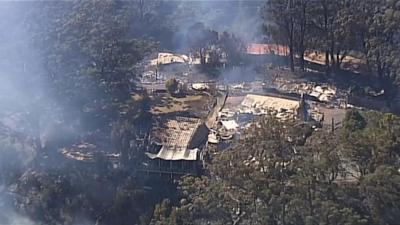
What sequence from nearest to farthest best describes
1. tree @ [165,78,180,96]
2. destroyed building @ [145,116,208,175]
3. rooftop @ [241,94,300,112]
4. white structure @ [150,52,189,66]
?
destroyed building @ [145,116,208,175]
rooftop @ [241,94,300,112]
tree @ [165,78,180,96]
white structure @ [150,52,189,66]

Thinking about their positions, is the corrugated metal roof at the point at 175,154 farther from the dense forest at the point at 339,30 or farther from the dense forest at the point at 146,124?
the dense forest at the point at 339,30

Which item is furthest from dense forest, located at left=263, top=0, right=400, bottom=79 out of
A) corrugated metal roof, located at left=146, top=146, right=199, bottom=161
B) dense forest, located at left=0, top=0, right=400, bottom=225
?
corrugated metal roof, located at left=146, top=146, right=199, bottom=161

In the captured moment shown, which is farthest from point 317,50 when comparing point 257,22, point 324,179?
point 324,179

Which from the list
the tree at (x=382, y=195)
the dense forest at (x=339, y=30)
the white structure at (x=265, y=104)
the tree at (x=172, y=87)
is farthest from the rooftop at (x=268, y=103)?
the tree at (x=382, y=195)

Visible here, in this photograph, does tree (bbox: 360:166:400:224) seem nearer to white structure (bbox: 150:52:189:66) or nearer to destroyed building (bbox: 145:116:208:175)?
destroyed building (bbox: 145:116:208:175)

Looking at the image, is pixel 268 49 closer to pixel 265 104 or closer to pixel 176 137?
A: pixel 265 104

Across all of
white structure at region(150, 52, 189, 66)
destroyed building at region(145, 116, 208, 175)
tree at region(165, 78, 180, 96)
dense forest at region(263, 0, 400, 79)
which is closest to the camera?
destroyed building at region(145, 116, 208, 175)

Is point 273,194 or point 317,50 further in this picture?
point 317,50

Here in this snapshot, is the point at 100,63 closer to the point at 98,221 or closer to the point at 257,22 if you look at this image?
the point at 98,221
